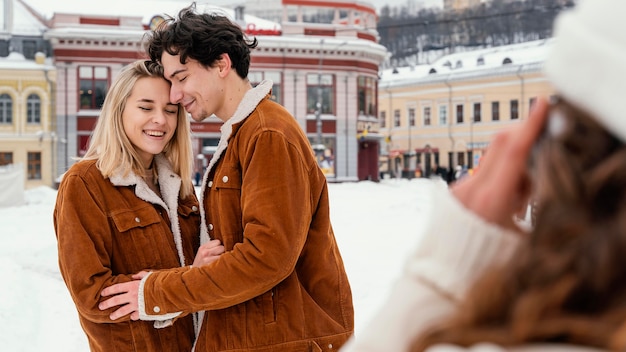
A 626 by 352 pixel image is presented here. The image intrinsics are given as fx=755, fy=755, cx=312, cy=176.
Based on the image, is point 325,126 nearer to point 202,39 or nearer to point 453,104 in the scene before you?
point 453,104

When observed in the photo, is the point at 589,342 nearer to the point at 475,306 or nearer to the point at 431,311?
the point at 475,306

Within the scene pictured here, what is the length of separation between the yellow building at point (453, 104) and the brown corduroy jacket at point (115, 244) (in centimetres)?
4167

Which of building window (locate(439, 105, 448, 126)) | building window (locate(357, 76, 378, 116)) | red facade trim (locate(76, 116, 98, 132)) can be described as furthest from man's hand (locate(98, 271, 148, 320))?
building window (locate(439, 105, 448, 126))

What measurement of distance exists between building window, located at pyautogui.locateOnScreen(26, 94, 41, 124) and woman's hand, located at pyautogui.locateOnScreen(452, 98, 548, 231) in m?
35.5

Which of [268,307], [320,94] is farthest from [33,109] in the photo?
[268,307]

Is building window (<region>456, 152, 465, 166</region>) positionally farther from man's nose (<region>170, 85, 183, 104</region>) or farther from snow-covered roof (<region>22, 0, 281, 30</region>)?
man's nose (<region>170, 85, 183, 104</region>)

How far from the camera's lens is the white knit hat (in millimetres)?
870

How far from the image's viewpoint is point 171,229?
303cm

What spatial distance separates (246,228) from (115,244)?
666 millimetres

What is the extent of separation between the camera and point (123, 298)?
8.68 ft

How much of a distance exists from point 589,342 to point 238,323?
1887 mm

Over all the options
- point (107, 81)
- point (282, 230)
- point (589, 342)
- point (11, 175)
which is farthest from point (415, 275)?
point (107, 81)

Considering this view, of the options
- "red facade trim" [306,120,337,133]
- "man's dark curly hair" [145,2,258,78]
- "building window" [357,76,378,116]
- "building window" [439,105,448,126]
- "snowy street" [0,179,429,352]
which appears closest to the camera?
"man's dark curly hair" [145,2,258,78]

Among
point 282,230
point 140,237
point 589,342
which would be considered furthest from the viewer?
point 140,237
